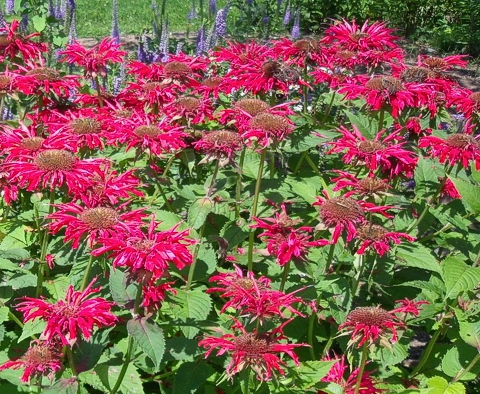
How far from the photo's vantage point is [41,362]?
1508 mm

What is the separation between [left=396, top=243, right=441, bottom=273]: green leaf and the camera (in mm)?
1921

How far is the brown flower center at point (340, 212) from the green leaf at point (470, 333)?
1.43 feet

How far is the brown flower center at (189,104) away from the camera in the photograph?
7.41ft

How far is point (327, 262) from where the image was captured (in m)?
1.87

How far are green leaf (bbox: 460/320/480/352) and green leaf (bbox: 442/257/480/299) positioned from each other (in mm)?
88

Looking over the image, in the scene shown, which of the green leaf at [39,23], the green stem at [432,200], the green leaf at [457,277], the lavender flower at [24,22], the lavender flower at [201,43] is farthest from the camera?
the lavender flower at [201,43]

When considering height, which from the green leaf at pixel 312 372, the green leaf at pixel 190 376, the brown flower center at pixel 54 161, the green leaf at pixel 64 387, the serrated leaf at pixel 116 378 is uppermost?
the brown flower center at pixel 54 161

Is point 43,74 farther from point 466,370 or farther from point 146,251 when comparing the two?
point 466,370

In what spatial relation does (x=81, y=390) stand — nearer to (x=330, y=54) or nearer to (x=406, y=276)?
(x=406, y=276)

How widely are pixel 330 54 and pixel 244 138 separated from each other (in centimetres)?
86

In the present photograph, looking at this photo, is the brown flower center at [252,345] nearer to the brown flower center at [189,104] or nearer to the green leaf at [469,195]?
the green leaf at [469,195]

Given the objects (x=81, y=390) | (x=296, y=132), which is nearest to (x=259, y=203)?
(x=296, y=132)

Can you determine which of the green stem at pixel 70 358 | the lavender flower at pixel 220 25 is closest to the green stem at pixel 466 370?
the green stem at pixel 70 358

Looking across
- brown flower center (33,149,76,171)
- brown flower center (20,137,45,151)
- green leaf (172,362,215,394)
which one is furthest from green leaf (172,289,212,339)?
brown flower center (20,137,45,151)
